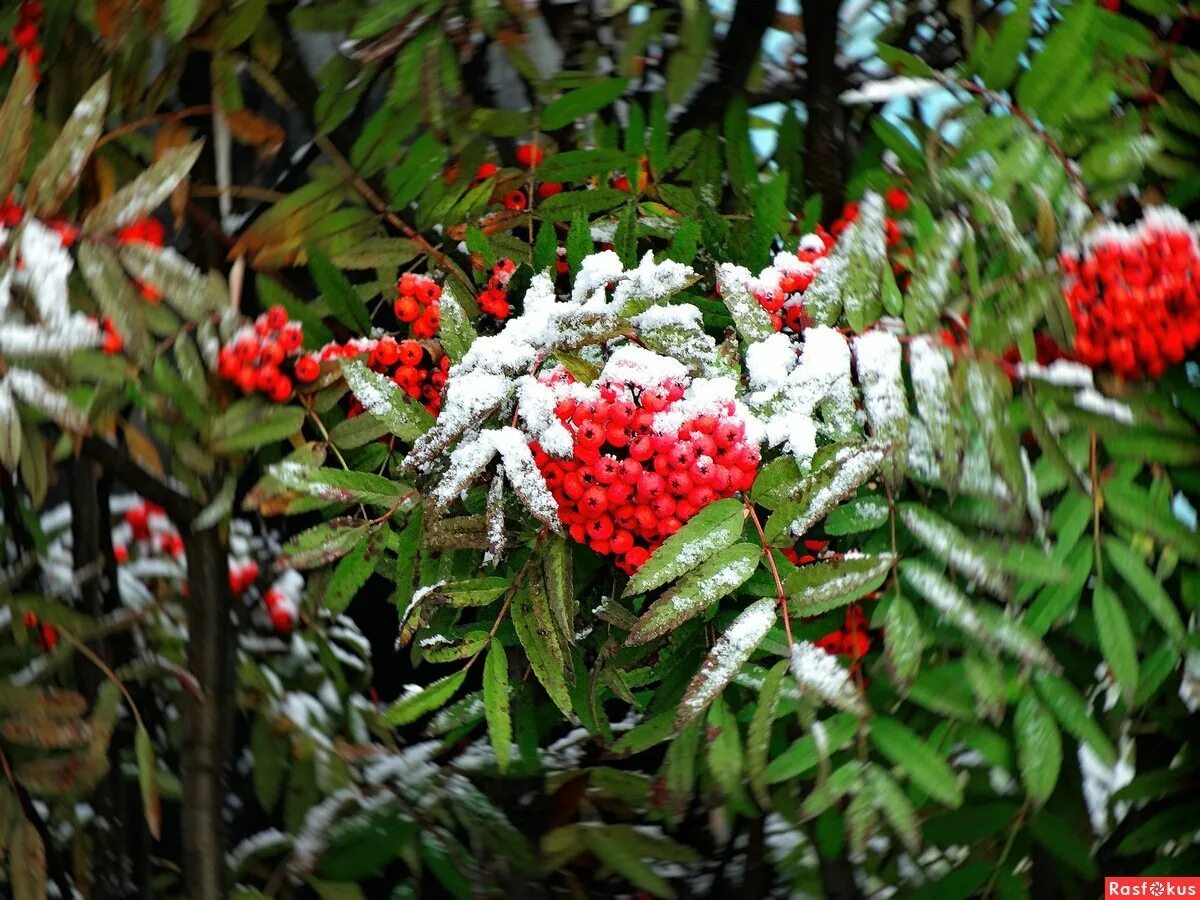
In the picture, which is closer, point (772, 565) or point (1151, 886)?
point (772, 565)

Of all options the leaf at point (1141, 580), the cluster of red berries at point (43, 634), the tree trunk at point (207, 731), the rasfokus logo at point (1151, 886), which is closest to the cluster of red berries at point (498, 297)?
the tree trunk at point (207, 731)

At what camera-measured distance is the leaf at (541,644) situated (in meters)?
0.82

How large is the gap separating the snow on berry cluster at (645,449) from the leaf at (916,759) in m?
0.25

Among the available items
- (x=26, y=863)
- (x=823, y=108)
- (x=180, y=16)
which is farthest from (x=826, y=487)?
(x=26, y=863)

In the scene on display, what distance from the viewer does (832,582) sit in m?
0.78

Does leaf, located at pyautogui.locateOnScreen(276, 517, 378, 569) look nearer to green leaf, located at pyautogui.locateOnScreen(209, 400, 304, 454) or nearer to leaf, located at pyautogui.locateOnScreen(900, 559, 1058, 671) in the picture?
green leaf, located at pyautogui.locateOnScreen(209, 400, 304, 454)

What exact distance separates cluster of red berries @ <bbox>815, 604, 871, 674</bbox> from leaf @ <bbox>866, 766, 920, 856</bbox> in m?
0.08

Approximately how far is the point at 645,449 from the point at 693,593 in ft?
0.31

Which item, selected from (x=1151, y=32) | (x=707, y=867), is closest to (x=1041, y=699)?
(x=707, y=867)

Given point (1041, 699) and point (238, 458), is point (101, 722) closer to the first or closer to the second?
point (238, 458)

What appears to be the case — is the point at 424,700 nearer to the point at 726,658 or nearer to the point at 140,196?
the point at 726,658

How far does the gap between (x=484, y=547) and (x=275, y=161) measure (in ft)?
2.11

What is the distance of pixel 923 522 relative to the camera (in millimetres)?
782

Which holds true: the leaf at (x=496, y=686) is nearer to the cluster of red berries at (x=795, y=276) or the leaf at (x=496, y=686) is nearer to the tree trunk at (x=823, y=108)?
the cluster of red berries at (x=795, y=276)
